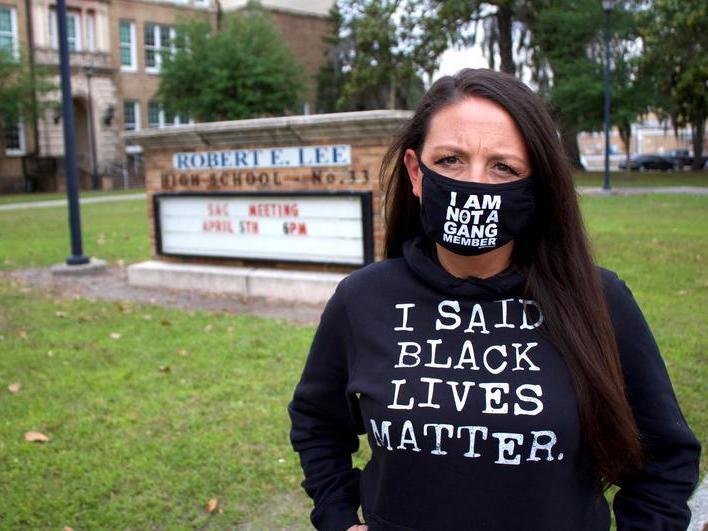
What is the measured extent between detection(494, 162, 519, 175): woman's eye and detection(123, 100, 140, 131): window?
4541cm

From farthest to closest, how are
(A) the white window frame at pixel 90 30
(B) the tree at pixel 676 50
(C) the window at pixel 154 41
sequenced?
(C) the window at pixel 154 41 < (A) the white window frame at pixel 90 30 < (B) the tree at pixel 676 50

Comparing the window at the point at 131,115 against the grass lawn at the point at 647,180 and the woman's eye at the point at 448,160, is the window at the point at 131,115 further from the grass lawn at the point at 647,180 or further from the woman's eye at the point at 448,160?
the woman's eye at the point at 448,160

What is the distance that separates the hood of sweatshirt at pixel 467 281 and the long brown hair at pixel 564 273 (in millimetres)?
32

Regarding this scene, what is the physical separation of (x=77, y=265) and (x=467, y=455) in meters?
9.82

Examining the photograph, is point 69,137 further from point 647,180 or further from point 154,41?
point 154,41

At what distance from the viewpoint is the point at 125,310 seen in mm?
8164

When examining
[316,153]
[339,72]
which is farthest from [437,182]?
[339,72]

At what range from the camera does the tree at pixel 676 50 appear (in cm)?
2381

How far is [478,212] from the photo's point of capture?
5.96 feet

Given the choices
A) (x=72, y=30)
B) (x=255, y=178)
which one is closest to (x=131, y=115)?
(x=72, y=30)

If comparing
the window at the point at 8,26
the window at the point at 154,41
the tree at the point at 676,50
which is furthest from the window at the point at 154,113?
the tree at the point at 676,50

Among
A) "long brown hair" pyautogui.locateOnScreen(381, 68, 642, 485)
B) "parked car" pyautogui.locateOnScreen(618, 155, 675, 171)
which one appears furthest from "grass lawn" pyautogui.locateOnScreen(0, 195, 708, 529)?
"parked car" pyautogui.locateOnScreen(618, 155, 675, 171)

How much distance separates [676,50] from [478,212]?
1127 inches

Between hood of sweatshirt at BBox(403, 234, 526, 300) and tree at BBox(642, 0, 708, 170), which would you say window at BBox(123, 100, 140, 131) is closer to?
tree at BBox(642, 0, 708, 170)
